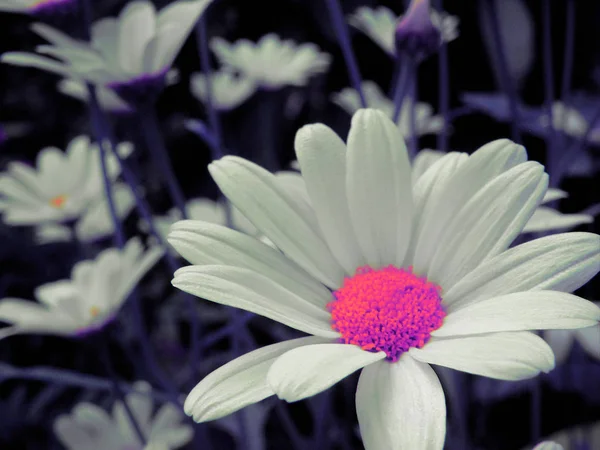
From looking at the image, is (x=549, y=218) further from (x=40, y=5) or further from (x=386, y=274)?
(x=40, y=5)

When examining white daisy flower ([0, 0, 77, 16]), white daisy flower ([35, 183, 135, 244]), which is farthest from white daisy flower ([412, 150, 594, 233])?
white daisy flower ([35, 183, 135, 244])

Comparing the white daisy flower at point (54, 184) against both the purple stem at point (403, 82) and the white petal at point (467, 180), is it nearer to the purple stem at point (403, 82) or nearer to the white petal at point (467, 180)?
the purple stem at point (403, 82)

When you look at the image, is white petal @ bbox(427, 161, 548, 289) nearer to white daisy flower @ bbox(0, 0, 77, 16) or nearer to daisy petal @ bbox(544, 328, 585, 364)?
daisy petal @ bbox(544, 328, 585, 364)

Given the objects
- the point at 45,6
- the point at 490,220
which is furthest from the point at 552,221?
the point at 45,6

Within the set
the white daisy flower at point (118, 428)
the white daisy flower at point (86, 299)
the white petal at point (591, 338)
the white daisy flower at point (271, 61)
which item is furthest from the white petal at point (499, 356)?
the white daisy flower at point (271, 61)

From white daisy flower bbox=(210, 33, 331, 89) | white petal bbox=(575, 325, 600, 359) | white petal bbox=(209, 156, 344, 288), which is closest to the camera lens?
white petal bbox=(209, 156, 344, 288)
